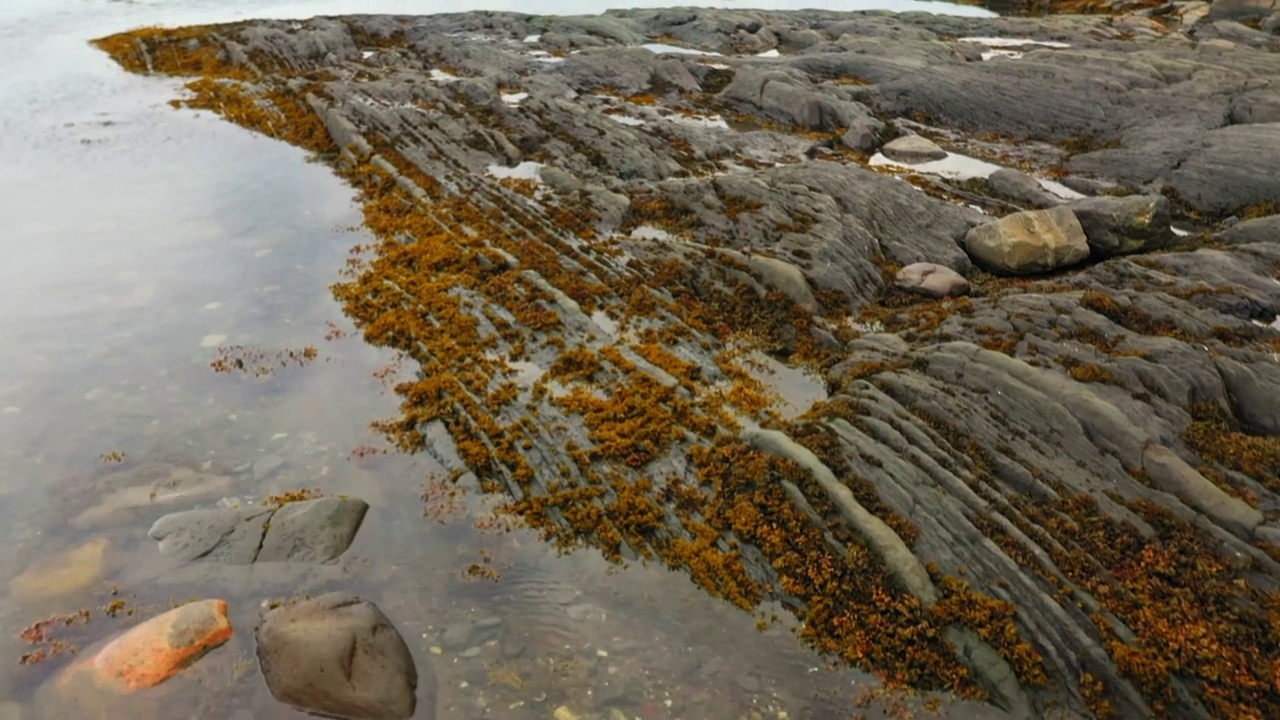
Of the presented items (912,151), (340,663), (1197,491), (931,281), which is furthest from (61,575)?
(912,151)

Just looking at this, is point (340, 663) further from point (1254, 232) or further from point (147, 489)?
point (1254, 232)

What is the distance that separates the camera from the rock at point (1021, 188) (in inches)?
1220

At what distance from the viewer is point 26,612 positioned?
13.5m

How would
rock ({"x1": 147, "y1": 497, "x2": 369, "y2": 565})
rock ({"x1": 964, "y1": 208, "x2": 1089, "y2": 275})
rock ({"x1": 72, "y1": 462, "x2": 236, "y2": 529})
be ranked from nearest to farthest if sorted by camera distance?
rock ({"x1": 147, "y1": 497, "x2": 369, "y2": 565}) < rock ({"x1": 72, "y1": 462, "x2": 236, "y2": 529}) < rock ({"x1": 964, "y1": 208, "x2": 1089, "y2": 275})

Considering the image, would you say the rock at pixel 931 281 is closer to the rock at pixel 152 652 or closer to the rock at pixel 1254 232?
the rock at pixel 1254 232

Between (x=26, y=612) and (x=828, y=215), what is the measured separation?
25.0 m

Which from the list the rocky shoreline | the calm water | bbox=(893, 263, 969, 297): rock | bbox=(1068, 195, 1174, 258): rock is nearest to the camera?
the calm water

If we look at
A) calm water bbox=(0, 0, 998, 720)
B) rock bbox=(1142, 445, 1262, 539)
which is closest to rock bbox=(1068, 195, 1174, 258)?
rock bbox=(1142, 445, 1262, 539)

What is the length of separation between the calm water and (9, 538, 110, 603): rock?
0.13ft

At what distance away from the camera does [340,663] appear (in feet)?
40.4

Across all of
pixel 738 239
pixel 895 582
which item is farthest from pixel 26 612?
pixel 738 239

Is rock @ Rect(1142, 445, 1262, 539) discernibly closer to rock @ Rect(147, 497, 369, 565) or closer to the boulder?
rock @ Rect(147, 497, 369, 565)

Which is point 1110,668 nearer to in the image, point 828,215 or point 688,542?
point 688,542

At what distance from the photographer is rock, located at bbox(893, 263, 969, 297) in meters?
24.0
